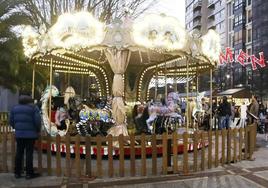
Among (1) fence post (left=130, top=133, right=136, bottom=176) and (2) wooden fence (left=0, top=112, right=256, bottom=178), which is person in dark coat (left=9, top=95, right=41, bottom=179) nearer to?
(2) wooden fence (left=0, top=112, right=256, bottom=178)

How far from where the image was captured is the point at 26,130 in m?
9.16

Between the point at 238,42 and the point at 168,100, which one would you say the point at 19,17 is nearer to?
the point at 168,100

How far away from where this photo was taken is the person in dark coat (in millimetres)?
9156

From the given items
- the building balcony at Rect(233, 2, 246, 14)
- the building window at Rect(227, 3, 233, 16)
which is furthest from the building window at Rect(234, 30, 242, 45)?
the building window at Rect(227, 3, 233, 16)

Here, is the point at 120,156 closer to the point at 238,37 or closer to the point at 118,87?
the point at 118,87

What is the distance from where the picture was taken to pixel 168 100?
14.7 metres

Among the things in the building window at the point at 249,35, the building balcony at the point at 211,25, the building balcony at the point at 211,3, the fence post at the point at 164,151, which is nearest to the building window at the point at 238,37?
the building window at the point at 249,35

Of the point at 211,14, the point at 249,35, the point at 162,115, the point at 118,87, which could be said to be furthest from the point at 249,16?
the point at 118,87

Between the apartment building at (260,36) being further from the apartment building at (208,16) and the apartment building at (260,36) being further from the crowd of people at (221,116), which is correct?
the crowd of people at (221,116)

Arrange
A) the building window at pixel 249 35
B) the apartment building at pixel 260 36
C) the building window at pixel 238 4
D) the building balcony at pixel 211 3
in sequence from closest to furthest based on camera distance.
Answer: the apartment building at pixel 260 36 → the building window at pixel 249 35 → the building window at pixel 238 4 → the building balcony at pixel 211 3

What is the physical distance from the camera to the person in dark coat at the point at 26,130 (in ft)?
30.0

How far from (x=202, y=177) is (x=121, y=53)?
193 inches

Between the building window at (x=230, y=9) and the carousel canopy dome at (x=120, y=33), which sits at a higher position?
the building window at (x=230, y=9)

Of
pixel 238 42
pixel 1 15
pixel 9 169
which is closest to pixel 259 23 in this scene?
pixel 238 42
